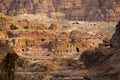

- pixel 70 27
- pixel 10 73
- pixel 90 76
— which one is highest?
pixel 10 73

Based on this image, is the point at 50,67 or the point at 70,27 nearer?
the point at 50,67

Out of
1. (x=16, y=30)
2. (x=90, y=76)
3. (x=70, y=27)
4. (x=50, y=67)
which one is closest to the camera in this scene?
(x=90, y=76)

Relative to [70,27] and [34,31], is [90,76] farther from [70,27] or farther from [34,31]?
[70,27]

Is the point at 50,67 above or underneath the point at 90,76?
underneath

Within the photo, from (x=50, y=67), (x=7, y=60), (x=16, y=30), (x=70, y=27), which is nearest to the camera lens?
(x=7, y=60)

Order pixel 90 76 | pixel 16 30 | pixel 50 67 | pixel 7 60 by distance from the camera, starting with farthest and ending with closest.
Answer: pixel 16 30 < pixel 50 67 < pixel 90 76 < pixel 7 60

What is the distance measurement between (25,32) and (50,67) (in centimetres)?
5438

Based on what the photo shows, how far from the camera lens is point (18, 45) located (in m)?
93.9

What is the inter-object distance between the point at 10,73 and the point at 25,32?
9520 centimetres

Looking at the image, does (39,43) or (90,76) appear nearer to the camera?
(90,76)

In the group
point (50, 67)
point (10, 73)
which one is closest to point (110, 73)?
point (10, 73)

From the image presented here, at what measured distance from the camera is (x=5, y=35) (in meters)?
102

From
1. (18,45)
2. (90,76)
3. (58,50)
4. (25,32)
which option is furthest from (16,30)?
(90,76)

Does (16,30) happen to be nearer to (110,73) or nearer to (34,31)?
(34,31)
